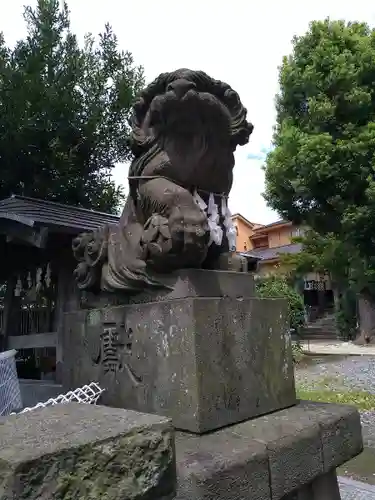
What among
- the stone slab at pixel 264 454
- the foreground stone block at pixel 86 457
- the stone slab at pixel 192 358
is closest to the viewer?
the foreground stone block at pixel 86 457

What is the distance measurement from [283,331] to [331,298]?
26509mm

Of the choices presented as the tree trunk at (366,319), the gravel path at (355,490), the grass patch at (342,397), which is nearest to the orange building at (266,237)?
the tree trunk at (366,319)

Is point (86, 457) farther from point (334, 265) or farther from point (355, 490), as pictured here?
point (334, 265)

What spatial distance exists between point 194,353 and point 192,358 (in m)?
0.02

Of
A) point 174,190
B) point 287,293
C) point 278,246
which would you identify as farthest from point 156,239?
point 278,246

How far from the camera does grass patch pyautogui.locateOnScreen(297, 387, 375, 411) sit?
6.66 m

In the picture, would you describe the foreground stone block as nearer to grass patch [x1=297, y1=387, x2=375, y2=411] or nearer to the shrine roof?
the shrine roof

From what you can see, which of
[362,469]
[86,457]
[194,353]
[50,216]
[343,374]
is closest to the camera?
[86,457]

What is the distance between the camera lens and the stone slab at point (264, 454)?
1670 mm

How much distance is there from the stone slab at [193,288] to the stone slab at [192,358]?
2.6 inches

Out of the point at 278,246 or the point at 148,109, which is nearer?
the point at 148,109

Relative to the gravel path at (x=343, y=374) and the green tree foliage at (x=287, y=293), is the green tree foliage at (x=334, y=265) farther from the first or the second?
the gravel path at (x=343, y=374)

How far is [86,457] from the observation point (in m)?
1.06

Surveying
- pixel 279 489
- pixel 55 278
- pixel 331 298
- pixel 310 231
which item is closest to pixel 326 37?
pixel 310 231
